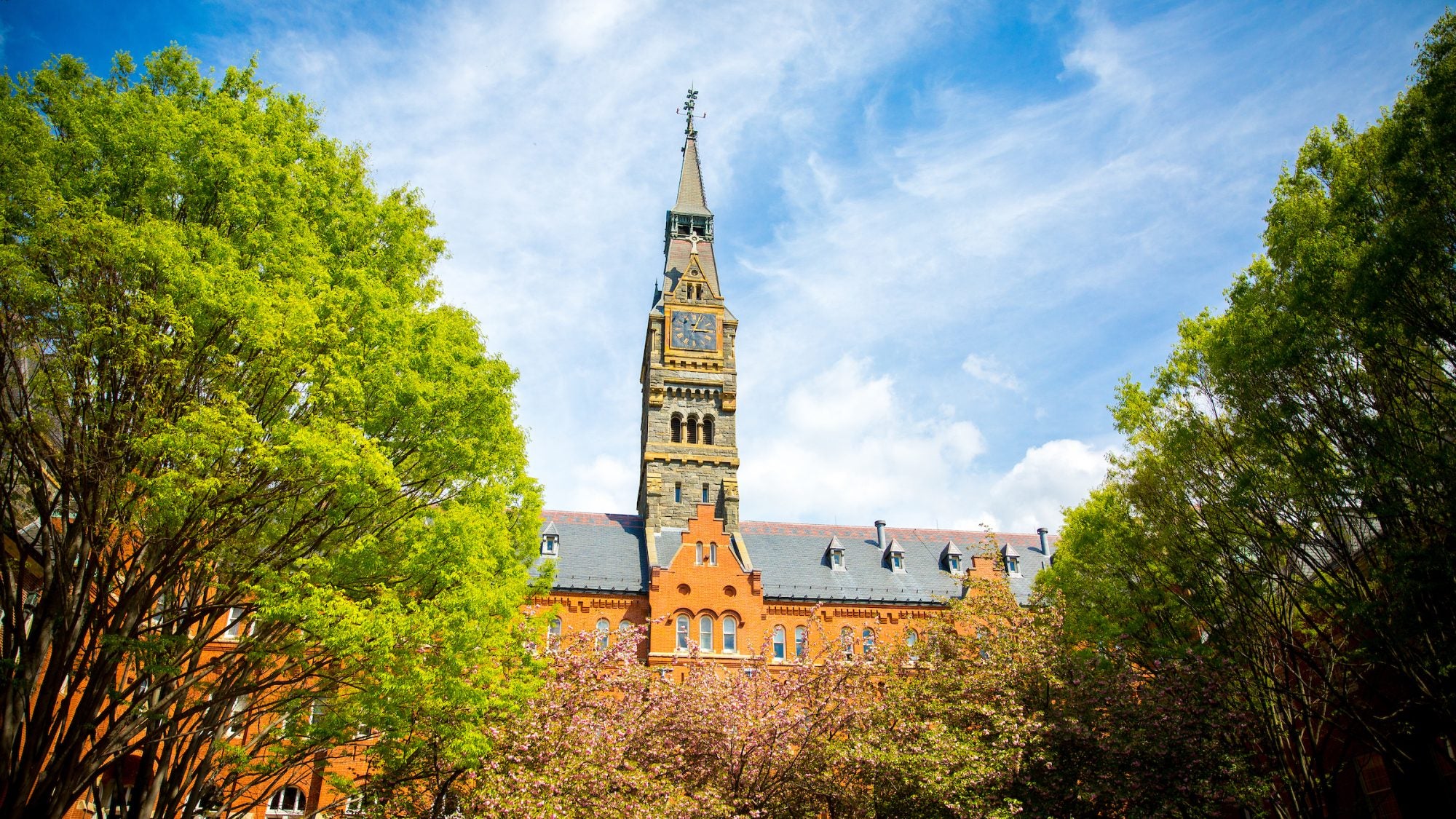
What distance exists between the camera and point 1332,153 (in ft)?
53.3

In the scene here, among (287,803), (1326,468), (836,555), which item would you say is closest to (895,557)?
(836,555)

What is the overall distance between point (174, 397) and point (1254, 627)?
2145cm

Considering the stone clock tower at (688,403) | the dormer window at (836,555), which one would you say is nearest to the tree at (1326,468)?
the dormer window at (836,555)

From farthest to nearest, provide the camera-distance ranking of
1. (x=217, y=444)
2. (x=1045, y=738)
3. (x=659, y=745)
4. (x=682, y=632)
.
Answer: (x=682, y=632)
(x=659, y=745)
(x=1045, y=738)
(x=217, y=444)

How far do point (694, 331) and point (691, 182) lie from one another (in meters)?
12.7

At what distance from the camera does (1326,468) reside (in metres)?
15.8

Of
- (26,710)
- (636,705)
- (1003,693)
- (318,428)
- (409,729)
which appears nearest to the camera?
(26,710)

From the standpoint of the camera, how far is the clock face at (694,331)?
47.8 meters

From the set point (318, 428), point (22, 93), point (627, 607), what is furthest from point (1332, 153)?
point (627, 607)

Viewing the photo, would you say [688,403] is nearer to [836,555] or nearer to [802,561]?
[802,561]

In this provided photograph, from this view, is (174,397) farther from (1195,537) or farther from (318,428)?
(1195,537)

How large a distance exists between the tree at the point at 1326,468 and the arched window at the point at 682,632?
19.6m

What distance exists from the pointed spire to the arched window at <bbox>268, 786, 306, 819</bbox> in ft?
118

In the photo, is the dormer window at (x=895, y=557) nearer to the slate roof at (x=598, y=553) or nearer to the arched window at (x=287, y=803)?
the slate roof at (x=598, y=553)
